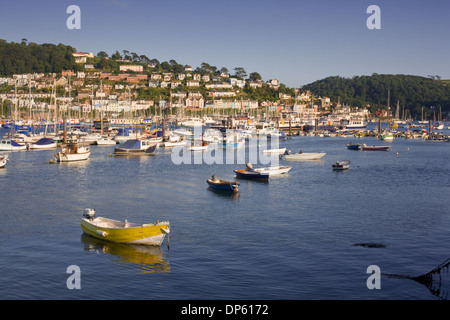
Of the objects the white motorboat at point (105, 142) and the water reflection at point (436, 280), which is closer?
the water reflection at point (436, 280)

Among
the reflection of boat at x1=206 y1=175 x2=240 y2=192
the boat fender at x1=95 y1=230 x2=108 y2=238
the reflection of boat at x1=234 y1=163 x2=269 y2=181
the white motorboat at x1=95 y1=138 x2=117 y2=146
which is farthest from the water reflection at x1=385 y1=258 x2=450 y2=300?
the white motorboat at x1=95 y1=138 x2=117 y2=146

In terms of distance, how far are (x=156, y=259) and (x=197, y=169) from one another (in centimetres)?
3810

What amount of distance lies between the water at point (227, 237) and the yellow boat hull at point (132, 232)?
1.59ft

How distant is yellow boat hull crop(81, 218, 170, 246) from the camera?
26.5 metres

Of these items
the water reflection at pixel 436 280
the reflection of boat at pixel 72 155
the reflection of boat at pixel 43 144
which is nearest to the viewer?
the water reflection at pixel 436 280

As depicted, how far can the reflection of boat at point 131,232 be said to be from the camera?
26.5 m

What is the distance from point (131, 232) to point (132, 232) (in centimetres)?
6

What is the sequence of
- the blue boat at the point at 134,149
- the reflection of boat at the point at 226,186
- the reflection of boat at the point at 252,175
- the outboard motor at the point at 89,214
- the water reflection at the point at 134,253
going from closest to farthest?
1. the water reflection at the point at 134,253
2. the outboard motor at the point at 89,214
3. the reflection of boat at the point at 226,186
4. the reflection of boat at the point at 252,175
5. the blue boat at the point at 134,149

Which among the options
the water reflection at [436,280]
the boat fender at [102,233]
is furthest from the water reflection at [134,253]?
the water reflection at [436,280]

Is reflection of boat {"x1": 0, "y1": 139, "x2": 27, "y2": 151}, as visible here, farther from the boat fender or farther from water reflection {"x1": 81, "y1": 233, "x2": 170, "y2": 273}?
the boat fender

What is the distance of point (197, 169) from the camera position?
62938 mm

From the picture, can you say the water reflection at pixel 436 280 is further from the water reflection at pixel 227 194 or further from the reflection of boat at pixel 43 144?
the reflection of boat at pixel 43 144

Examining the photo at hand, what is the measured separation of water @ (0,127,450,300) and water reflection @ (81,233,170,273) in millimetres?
99
